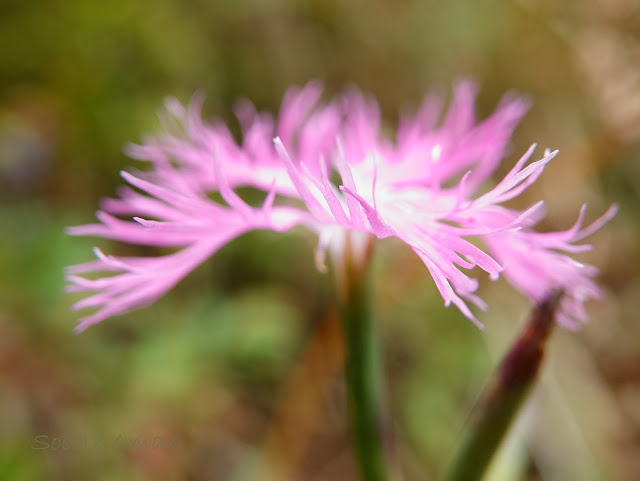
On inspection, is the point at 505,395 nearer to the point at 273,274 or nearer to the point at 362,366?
the point at 362,366

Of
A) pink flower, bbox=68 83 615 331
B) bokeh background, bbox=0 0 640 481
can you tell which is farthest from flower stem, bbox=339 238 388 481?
bokeh background, bbox=0 0 640 481

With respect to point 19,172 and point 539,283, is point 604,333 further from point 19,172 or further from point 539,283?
point 19,172

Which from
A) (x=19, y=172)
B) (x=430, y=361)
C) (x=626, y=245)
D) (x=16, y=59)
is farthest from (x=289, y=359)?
(x=16, y=59)

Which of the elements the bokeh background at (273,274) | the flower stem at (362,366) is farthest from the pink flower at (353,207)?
the bokeh background at (273,274)

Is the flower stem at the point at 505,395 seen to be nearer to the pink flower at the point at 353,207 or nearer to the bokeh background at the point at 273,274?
the pink flower at the point at 353,207

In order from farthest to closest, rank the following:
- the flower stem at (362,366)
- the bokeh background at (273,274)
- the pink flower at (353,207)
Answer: the bokeh background at (273,274), the flower stem at (362,366), the pink flower at (353,207)

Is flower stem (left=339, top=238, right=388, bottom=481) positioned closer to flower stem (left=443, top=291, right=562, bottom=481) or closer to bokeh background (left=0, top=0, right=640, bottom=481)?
flower stem (left=443, top=291, right=562, bottom=481)
